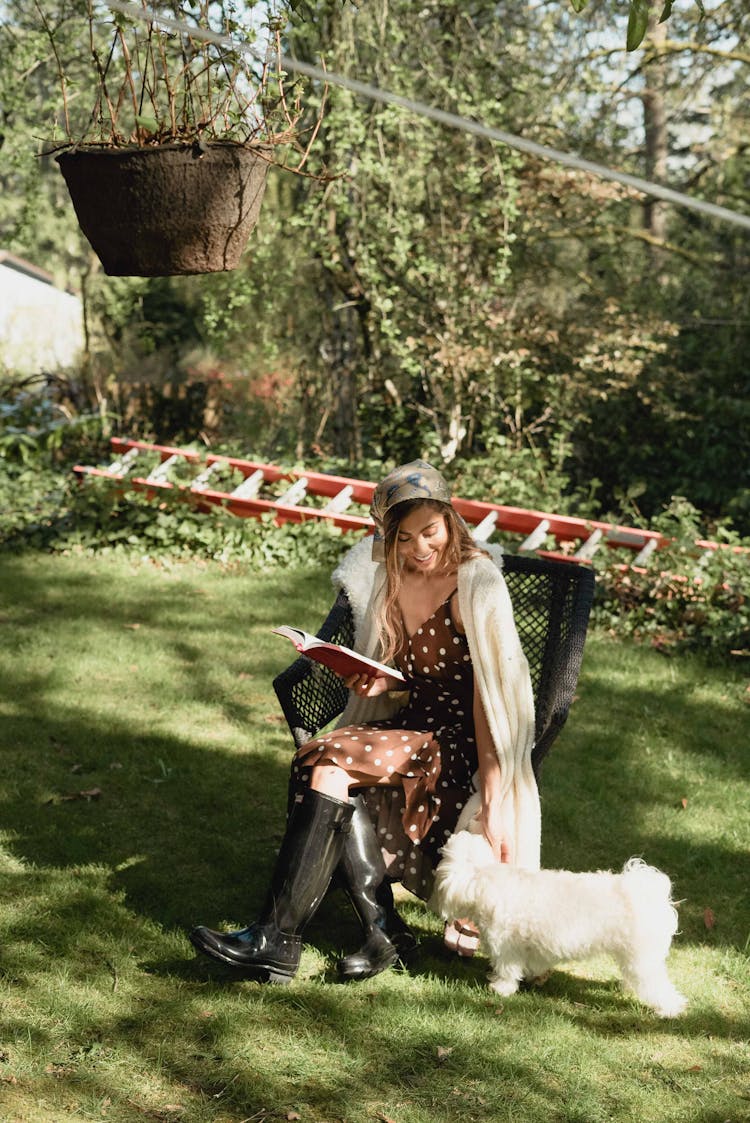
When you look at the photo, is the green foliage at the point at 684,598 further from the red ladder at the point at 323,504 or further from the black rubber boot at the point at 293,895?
the black rubber boot at the point at 293,895

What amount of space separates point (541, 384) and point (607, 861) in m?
5.95

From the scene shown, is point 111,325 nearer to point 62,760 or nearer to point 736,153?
point 736,153

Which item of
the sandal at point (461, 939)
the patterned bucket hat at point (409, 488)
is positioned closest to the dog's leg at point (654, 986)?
the sandal at point (461, 939)

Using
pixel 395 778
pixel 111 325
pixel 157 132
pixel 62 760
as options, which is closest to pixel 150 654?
pixel 62 760

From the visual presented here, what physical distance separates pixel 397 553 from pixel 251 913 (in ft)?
3.95

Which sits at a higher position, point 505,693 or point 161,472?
point 505,693

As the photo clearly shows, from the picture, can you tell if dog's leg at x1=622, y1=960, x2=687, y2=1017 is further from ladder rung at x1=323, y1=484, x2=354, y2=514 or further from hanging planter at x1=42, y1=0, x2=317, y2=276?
ladder rung at x1=323, y1=484, x2=354, y2=514

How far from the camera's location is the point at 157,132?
2.69 meters

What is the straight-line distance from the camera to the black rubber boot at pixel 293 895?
10.3ft

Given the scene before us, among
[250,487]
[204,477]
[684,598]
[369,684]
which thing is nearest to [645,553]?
[684,598]

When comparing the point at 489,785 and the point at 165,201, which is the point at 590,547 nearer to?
the point at 489,785

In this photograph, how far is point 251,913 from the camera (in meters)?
3.64

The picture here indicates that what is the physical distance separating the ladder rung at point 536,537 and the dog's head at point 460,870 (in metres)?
4.08

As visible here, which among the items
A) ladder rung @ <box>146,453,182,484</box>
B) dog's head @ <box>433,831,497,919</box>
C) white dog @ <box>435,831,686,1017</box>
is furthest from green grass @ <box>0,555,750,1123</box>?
ladder rung @ <box>146,453,182,484</box>
